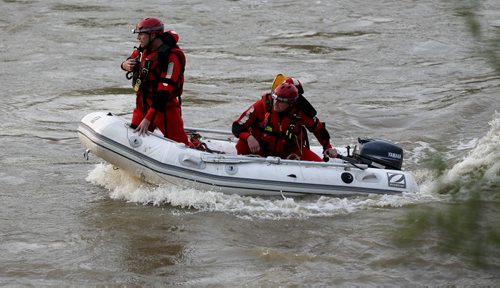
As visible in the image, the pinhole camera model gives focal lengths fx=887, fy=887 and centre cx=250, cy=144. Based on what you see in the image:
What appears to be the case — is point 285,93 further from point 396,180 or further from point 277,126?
point 396,180

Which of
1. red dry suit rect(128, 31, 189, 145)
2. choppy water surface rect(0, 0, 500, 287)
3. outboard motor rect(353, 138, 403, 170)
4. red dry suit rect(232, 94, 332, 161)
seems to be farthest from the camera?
outboard motor rect(353, 138, 403, 170)

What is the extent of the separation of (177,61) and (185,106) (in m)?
4.43

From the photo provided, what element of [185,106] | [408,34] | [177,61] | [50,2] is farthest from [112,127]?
[50,2]

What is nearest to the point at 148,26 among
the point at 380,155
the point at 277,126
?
the point at 277,126

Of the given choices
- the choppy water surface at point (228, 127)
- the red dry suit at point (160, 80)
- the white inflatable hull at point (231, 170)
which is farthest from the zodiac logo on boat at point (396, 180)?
the red dry suit at point (160, 80)

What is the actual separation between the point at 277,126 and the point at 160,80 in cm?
109

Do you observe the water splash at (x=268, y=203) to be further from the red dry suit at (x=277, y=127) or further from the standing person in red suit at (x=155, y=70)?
the standing person in red suit at (x=155, y=70)

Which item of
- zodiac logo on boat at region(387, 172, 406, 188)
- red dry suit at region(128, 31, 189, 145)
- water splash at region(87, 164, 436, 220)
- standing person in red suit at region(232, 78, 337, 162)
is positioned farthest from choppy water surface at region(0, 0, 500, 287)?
red dry suit at region(128, 31, 189, 145)

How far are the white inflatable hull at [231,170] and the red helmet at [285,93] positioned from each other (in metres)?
0.53

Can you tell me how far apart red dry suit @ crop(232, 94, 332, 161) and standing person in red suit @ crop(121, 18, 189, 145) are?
0.64 m

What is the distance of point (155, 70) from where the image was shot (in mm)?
7633

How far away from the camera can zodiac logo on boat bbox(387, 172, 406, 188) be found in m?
7.79

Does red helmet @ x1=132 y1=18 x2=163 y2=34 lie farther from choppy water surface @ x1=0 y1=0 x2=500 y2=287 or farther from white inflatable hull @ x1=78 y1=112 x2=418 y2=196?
choppy water surface @ x1=0 y1=0 x2=500 y2=287

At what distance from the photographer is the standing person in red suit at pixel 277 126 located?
25.3 feet
